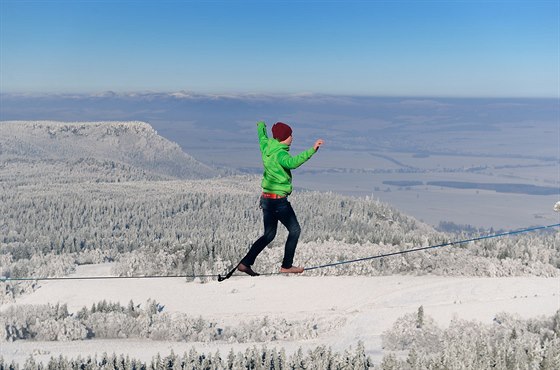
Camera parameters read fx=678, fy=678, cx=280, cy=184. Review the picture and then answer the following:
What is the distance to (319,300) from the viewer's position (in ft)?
299

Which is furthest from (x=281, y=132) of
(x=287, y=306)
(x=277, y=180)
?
(x=287, y=306)

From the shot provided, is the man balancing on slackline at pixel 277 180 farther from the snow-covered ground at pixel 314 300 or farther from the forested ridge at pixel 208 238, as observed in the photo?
the forested ridge at pixel 208 238

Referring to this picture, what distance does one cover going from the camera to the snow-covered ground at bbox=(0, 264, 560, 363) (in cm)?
7794

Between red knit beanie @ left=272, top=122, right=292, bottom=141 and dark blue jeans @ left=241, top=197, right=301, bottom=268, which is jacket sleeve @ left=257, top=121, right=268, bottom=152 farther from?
dark blue jeans @ left=241, top=197, right=301, bottom=268

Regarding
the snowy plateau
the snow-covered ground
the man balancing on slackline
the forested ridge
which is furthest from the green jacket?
the forested ridge

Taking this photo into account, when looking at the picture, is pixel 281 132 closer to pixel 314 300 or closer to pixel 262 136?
pixel 262 136

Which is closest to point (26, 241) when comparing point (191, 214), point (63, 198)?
point (191, 214)

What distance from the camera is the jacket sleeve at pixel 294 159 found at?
80.6 feet

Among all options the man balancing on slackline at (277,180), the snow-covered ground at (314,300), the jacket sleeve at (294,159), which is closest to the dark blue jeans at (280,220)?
the man balancing on slackline at (277,180)

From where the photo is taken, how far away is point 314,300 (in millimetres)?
91312

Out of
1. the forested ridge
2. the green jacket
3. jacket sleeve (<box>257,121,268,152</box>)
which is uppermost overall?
jacket sleeve (<box>257,121,268,152</box>)

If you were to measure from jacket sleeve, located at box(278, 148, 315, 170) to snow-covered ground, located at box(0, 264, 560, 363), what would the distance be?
53226 mm

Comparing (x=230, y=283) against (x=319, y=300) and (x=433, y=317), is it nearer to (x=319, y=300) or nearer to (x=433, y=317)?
(x=319, y=300)

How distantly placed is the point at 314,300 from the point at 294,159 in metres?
68.5
